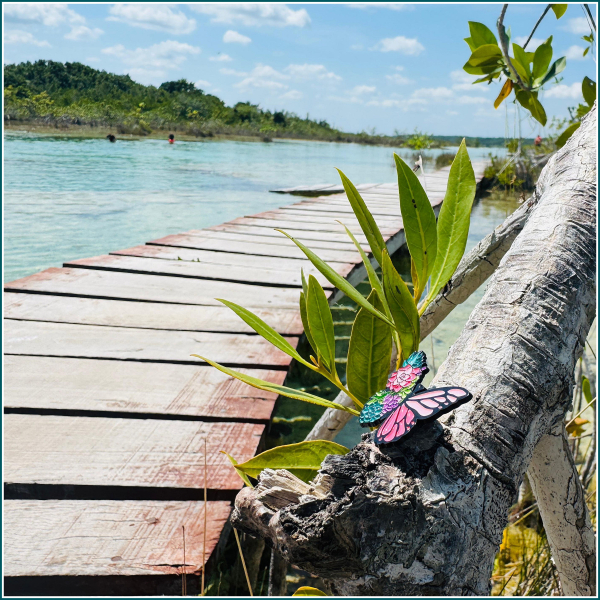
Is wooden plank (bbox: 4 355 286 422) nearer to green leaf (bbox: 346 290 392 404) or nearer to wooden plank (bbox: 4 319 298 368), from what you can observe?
wooden plank (bbox: 4 319 298 368)

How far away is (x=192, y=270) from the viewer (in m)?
3.39

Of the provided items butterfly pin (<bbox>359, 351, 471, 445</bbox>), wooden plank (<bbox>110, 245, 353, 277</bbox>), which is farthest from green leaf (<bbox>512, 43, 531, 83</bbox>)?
wooden plank (<bbox>110, 245, 353, 277</bbox>)

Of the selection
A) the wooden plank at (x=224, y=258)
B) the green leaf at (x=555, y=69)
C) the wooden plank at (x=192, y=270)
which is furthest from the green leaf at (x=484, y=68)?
the wooden plank at (x=224, y=258)

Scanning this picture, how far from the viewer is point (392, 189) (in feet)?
Answer: 28.1

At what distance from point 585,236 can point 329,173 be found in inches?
523

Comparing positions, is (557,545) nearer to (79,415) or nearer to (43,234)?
(79,415)

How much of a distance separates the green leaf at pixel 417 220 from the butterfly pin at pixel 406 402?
0.55 ft

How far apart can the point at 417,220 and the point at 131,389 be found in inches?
56.4

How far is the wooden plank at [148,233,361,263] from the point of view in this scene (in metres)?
3.96

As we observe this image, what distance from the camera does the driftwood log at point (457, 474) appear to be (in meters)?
0.40

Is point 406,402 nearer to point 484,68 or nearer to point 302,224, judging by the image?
point 484,68

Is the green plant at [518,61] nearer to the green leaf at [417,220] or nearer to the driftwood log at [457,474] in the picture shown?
the green leaf at [417,220]

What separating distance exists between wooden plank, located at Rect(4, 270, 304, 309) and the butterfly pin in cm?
227

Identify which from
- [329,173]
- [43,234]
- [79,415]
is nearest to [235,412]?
[79,415]
